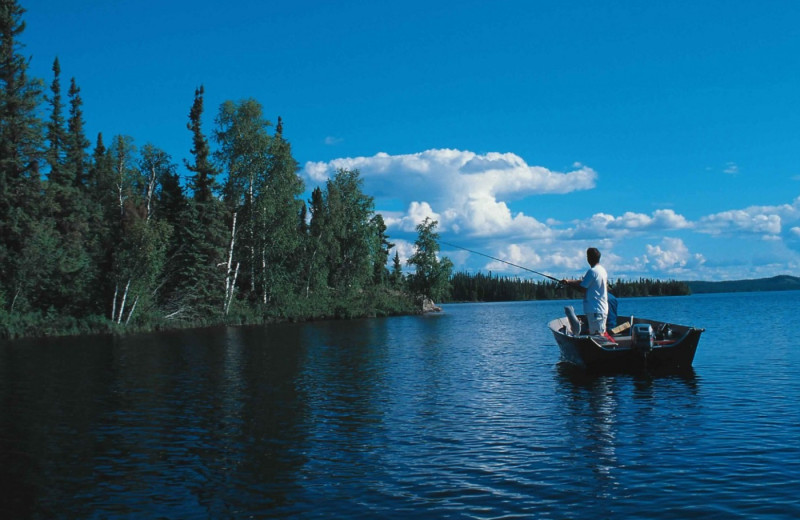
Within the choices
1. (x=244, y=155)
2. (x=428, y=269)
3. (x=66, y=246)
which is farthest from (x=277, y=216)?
(x=428, y=269)

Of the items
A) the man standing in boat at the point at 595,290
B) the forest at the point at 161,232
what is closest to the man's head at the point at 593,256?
the man standing in boat at the point at 595,290

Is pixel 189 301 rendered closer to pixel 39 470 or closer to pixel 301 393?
pixel 301 393

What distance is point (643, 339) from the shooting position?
1825 centimetres

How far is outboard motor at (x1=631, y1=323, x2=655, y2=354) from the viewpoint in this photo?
1825 centimetres

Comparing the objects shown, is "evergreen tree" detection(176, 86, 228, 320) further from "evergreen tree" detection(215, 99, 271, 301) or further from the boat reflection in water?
the boat reflection in water

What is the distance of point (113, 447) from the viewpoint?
11.5 m

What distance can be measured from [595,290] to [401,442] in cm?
1007

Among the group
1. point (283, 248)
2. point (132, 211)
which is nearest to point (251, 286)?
point (283, 248)

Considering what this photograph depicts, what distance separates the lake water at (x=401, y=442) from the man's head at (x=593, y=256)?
→ 3599 millimetres

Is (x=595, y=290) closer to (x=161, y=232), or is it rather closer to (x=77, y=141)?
(x=161, y=232)

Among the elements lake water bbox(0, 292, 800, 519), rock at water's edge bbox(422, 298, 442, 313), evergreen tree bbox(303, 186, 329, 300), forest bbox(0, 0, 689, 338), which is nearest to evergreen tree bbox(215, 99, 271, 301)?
forest bbox(0, 0, 689, 338)

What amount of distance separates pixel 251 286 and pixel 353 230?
617 inches

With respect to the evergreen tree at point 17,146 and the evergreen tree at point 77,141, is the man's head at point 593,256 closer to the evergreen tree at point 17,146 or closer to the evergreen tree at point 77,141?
the evergreen tree at point 17,146

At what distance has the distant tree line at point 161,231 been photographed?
4247cm
